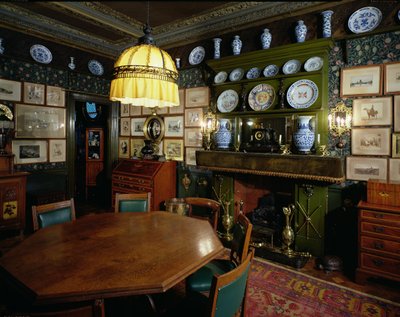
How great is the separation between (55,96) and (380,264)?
5344 millimetres

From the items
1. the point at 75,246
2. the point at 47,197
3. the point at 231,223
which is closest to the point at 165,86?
the point at 75,246

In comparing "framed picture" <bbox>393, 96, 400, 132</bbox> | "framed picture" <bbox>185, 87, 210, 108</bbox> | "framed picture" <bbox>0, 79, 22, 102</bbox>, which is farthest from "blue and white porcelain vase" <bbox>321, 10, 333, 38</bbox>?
"framed picture" <bbox>0, 79, 22, 102</bbox>

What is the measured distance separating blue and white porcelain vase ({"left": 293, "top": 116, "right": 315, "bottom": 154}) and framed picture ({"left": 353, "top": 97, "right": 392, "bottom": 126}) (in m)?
0.53

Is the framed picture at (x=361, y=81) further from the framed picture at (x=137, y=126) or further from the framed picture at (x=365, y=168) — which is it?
the framed picture at (x=137, y=126)

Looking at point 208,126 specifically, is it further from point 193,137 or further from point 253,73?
point 253,73

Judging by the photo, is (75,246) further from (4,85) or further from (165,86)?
(4,85)

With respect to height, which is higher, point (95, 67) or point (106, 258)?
point (95, 67)

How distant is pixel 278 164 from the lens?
3518 millimetres

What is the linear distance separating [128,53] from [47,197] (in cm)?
352

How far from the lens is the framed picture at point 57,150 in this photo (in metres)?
4.97

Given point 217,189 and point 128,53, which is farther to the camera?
point 217,189

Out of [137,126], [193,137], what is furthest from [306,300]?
[137,126]

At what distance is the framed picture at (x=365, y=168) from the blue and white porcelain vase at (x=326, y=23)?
152 cm

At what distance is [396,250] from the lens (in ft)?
9.06
